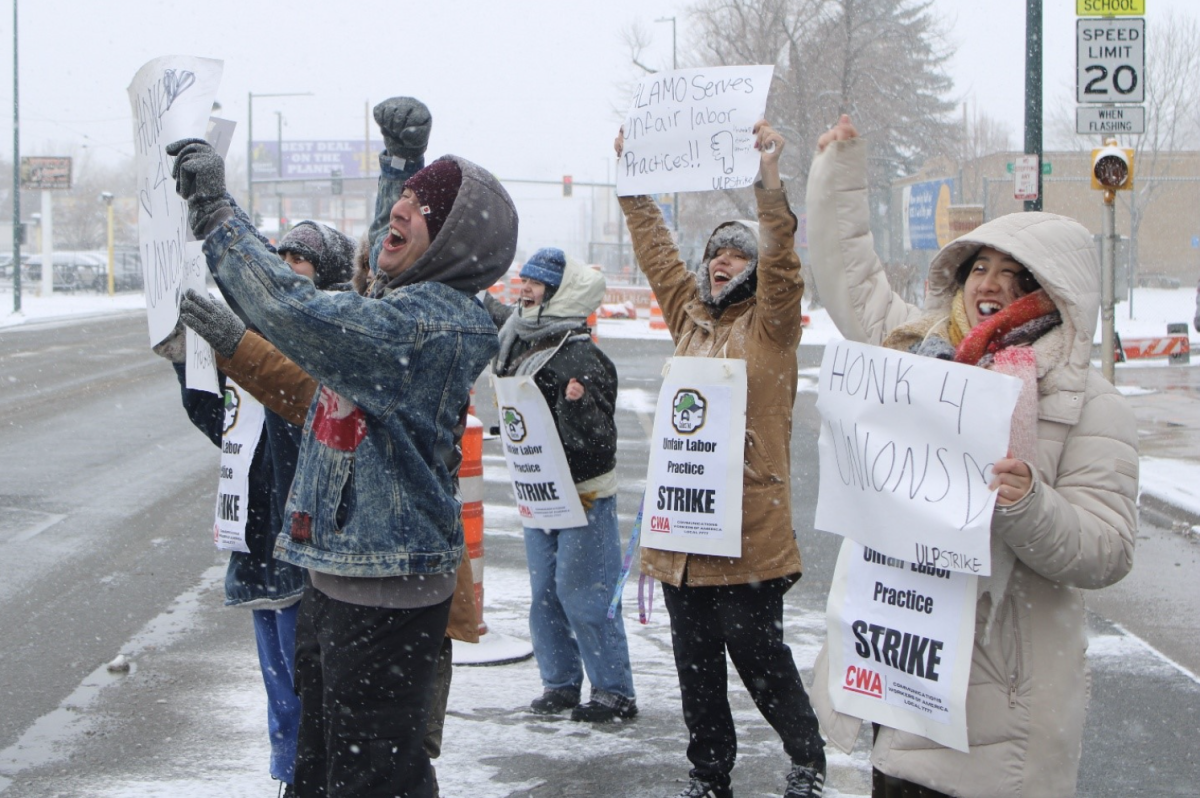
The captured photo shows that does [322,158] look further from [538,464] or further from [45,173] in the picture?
[538,464]

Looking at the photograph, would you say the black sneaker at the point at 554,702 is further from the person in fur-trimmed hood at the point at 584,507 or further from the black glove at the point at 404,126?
the black glove at the point at 404,126

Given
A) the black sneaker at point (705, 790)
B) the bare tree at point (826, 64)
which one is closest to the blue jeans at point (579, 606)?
the black sneaker at point (705, 790)

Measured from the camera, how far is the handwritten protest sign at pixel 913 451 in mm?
2713

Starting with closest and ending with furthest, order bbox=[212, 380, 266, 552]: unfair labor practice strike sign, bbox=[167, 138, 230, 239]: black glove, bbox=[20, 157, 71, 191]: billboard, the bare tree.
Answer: bbox=[167, 138, 230, 239]: black glove → bbox=[212, 380, 266, 552]: unfair labor practice strike sign → the bare tree → bbox=[20, 157, 71, 191]: billboard

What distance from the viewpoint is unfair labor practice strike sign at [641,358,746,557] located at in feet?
13.8

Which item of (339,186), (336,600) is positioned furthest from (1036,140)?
(339,186)

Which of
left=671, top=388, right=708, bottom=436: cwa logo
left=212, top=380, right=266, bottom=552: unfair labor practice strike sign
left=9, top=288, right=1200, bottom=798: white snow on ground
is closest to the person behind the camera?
left=212, top=380, right=266, bottom=552: unfair labor practice strike sign

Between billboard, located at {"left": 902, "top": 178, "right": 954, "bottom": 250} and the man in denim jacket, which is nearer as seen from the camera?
the man in denim jacket

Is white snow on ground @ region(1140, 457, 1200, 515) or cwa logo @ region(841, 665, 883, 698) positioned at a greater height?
cwa logo @ region(841, 665, 883, 698)

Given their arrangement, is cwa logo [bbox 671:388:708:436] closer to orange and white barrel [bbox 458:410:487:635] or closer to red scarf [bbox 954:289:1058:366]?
red scarf [bbox 954:289:1058:366]

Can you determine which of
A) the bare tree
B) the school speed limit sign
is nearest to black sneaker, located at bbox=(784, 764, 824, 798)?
the school speed limit sign

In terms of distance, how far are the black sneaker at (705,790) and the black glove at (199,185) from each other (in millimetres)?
2465

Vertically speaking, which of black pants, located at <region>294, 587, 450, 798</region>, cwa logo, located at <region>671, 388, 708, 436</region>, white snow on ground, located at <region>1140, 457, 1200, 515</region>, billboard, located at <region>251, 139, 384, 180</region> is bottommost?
white snow on ground, located at <region>1140, 457, 1200, 515</region>

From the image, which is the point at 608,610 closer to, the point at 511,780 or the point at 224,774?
the point at 511,780
